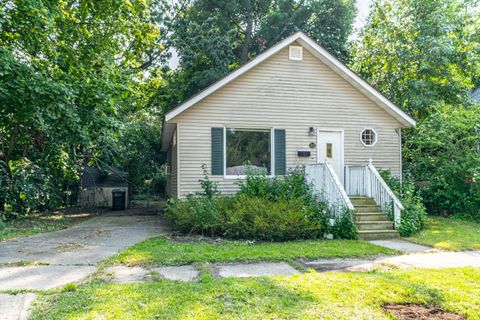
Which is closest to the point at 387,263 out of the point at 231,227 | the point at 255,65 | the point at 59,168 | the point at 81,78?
the point at 231,227

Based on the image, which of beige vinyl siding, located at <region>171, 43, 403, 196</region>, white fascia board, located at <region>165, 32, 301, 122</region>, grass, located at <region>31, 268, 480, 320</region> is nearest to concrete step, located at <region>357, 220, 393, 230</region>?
beige vinyl siding, located at <region>171, 43, 403, 196</region>

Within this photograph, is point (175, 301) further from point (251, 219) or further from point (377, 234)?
point (377, 234)

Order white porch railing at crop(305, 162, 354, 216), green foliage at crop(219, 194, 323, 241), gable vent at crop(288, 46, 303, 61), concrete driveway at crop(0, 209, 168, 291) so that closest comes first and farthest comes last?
1. concrete driveway at crop(0, 209, 168, 291)
2. green foliage at crop(219, 194, 323, 241)
3. white porch railing at crop(305, 162, 354, 216)
4. gable vent at crop(288, 46, 303, 61)

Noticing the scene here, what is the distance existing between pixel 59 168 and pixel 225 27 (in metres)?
14.0

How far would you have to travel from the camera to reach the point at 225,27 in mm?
23234

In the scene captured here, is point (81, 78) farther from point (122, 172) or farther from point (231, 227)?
point (122, 172)

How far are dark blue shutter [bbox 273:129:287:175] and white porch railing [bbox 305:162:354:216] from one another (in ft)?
3.29

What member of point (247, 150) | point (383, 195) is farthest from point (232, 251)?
point (247, 150)

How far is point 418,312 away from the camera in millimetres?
3512

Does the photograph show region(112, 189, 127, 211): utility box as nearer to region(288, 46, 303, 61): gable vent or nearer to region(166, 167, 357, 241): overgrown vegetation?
region(166, 167, 357, 241): overgrown vegetation

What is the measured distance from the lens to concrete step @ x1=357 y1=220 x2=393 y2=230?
8.38 meters

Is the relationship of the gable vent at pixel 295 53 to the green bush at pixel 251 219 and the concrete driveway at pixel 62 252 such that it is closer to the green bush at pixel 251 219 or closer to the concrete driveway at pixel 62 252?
the green bush at pixel 251 219

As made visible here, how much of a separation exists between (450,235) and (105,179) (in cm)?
1592

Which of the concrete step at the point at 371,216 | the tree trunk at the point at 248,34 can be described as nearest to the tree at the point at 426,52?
the concrete step at the point at 371,216
